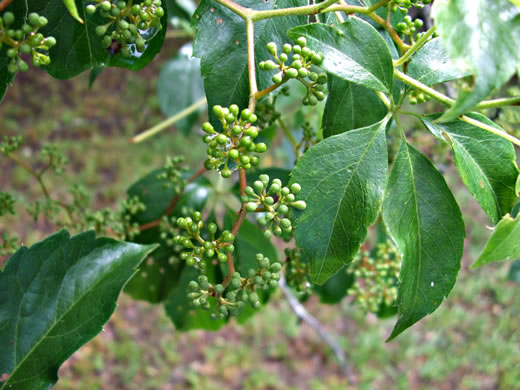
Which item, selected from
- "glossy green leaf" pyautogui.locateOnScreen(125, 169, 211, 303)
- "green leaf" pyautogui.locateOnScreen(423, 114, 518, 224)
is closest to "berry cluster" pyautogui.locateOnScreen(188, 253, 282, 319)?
"green leaf" pyautogui.locateOnScreen(423, 114, 518, 224)

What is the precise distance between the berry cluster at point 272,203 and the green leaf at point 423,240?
134 mm

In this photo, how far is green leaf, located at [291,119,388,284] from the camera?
618 millimetres

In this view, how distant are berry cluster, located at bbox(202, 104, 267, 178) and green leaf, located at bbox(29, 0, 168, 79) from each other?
0.61ft

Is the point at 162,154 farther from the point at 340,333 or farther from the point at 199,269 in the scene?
the point at 199,269

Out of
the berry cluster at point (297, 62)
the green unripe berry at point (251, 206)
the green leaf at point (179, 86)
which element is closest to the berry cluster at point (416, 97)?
the berry cluster at point (297, 62)

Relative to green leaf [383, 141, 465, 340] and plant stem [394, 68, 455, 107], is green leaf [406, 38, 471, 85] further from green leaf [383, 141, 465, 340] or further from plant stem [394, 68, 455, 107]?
green leaf [383, 141, 465, 340]

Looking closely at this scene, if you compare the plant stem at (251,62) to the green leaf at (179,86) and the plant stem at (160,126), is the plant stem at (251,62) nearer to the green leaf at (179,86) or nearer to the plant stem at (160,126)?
the plant stem at (160,126)

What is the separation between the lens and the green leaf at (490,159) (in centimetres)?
63

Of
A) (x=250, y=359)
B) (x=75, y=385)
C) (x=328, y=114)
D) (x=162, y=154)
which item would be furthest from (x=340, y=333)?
(x=328, y=114)

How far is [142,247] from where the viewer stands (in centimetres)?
67

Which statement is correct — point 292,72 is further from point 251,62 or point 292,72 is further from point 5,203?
point 5,203

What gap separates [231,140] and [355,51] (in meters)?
0.20

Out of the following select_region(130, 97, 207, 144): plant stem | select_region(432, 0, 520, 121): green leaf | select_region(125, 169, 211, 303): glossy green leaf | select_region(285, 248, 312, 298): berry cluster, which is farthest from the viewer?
select_region(130, 97, 207, 144): plant stem

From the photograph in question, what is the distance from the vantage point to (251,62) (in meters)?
0.62
